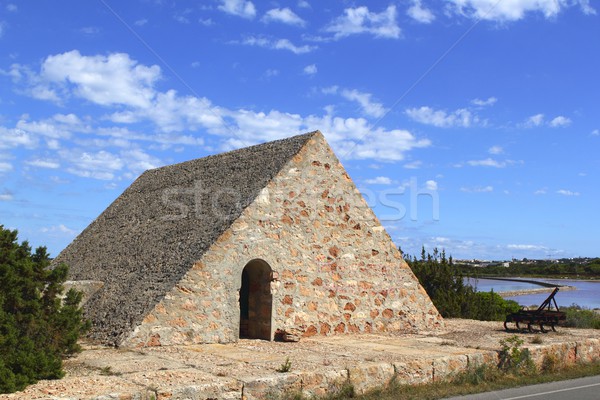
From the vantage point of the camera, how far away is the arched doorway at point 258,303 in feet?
38.2

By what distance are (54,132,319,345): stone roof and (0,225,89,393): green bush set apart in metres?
1.87

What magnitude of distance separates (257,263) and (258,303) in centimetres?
84

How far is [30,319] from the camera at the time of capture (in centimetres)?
766

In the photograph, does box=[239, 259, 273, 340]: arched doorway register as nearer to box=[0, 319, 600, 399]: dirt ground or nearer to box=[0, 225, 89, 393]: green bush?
box=[0, 319, 600, 399]: dirt ground

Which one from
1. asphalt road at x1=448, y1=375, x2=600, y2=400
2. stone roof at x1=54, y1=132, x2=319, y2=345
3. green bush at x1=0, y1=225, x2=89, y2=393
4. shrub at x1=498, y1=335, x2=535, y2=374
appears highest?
stone roof at x1=54, y1=132, x2=319, y2=345

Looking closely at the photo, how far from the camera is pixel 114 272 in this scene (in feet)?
42.9

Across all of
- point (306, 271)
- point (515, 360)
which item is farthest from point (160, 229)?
point (515, 360)

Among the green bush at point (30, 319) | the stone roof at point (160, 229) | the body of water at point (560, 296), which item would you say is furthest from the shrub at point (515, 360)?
the body of water at point (560, 296)

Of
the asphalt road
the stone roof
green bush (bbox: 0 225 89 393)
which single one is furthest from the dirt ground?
the stone roof

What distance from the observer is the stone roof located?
11.0 metres

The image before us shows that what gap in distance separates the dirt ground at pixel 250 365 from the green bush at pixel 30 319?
0.84 feet

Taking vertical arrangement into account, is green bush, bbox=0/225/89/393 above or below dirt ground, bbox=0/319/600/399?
above

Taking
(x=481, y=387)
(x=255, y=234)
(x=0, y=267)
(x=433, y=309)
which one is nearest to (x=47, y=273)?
(x=0, y=267)

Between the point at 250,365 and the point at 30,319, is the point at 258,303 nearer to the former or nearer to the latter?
the point at 250,365
